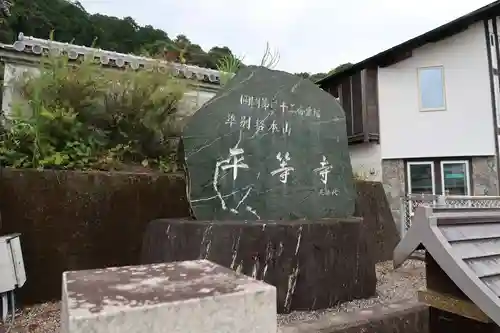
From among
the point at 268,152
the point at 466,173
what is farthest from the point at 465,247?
the point at 466,173

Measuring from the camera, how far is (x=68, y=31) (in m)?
12.8

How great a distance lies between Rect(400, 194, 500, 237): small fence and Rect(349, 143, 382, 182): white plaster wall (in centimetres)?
206

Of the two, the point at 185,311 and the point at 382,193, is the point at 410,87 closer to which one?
the point at 382,193

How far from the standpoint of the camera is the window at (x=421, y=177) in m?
11.1

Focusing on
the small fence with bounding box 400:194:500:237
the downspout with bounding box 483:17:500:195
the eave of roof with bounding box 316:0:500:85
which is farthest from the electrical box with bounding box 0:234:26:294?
the downspout with bounding box 483:17:500:195

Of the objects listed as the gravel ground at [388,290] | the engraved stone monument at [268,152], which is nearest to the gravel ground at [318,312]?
the gravel ground at [388,290]

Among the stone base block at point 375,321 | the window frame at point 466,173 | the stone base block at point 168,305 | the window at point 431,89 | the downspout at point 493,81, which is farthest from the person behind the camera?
the window at point 431,89

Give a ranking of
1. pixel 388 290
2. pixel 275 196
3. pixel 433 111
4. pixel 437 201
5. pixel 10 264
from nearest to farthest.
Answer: pixel 10 264 < pixel 275 196 < pixel 388 290 < pixel 437 201 < pixel 433 111

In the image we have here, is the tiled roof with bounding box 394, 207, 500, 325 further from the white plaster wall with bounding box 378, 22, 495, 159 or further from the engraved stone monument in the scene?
the white plaster wall with bounding box 378, 22, 495, 159

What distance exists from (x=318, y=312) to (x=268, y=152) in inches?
78.0

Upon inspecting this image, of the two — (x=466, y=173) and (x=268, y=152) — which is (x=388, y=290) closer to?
(x=268, y=152)

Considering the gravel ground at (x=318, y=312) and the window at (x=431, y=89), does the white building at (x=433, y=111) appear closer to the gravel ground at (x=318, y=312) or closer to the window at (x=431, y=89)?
the window at (x=431, y=89)

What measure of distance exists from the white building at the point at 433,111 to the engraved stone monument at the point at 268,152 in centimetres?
654

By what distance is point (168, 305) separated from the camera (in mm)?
1086
